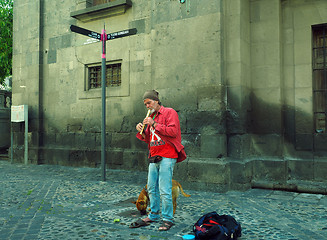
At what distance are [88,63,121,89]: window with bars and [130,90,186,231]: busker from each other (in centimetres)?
539

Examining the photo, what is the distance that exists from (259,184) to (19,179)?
5.62m

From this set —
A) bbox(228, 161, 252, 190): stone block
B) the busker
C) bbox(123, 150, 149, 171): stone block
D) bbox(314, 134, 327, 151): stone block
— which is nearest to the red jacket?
the busker

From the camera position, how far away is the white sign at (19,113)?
1080 centimetres

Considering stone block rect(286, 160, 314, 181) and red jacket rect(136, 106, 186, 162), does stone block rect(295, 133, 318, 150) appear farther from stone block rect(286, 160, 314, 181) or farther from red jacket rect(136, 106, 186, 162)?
red jacket rect(136, 106, 186, 162)

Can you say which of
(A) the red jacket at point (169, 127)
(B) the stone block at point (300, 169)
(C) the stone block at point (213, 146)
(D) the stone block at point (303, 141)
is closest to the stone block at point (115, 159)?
(C) the stone block at point (213, 146)

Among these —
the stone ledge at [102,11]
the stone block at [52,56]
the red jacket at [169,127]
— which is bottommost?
the red jacket at [169,127]

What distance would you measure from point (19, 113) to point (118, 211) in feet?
23.9

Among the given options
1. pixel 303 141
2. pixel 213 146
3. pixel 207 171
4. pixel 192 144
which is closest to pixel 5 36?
pixel 192 144

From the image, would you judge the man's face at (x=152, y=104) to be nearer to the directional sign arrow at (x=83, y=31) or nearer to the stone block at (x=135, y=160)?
the directional sign arrow at (x=83, y=31)

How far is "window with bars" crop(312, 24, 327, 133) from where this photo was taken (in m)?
7.05

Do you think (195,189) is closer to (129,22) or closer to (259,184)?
(259,184)

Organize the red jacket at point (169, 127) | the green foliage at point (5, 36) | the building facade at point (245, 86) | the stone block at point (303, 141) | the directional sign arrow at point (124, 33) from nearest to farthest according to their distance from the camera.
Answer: the red jacket at point (169, 127) < the building facade at point (245, 86) < the stone block at point (303, 141) < the directional sign arrow at point (124, 33) < the green foliage at point (5, 36)

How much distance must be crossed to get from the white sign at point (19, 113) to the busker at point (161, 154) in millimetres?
7556

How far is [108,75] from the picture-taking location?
32.3 ft
